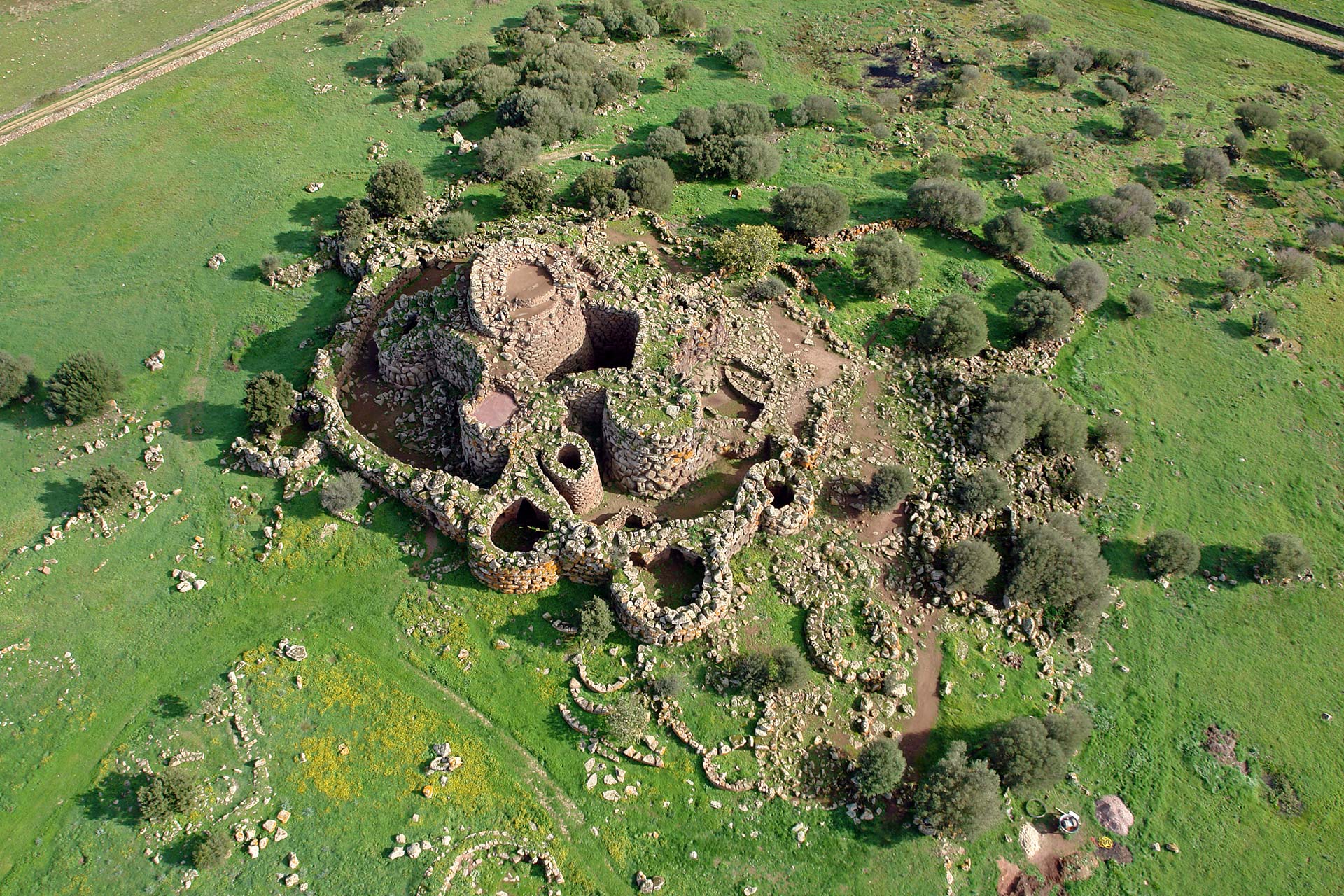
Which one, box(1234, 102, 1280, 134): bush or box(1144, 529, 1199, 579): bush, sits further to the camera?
box(1234, 102, 1280, 134): bush

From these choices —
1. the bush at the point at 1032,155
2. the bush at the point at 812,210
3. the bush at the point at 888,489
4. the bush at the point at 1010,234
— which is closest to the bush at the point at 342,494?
the bush at the point at 888,489

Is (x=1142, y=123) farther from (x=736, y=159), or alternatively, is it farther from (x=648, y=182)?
(x=648, y=182)

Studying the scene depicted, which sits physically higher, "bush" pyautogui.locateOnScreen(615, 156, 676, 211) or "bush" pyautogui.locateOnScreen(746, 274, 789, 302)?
"bush" pyautogui.locateOnScreen(615, 156, 676, 211)

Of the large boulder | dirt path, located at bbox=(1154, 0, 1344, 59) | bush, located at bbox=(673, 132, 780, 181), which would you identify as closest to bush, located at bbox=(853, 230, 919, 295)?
bush, located at bbox=(673, 132, 780, 181)

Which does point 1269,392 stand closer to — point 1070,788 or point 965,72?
point 1070,788

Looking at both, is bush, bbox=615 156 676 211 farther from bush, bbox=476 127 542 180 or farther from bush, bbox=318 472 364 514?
bush, bbox=318 472 364 514

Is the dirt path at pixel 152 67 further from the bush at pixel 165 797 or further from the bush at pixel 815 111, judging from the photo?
the bush at pixel 165 797
